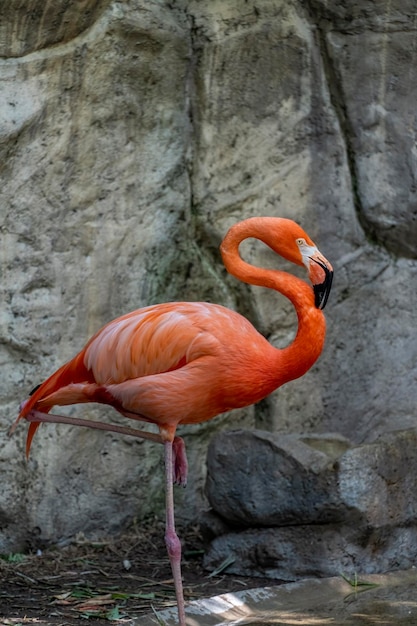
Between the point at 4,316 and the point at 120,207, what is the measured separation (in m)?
0.75

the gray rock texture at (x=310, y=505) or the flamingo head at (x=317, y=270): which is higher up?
the flamingo head at (x=317, y=270)

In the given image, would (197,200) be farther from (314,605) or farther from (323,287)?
(314,605)

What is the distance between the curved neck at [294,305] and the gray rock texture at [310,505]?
63 centimetres

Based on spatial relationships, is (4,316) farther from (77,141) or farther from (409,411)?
(409,411)

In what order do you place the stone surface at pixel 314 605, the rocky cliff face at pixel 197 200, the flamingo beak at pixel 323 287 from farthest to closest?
1. the rocky cliff face at pixel 197 200
2. the flamingo beak at pixel 323 287
3. the stone surface at pixel 314 605

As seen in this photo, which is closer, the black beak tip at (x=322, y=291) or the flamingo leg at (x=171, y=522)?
the flamingo leg at (x=171, y=522)

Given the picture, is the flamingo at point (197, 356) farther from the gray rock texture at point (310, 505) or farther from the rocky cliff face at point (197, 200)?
the rocky cliff face at point (197, 200)

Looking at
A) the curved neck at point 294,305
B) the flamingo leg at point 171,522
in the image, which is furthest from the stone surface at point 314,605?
the curved neck at point 294,305

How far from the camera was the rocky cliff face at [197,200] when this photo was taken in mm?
4434

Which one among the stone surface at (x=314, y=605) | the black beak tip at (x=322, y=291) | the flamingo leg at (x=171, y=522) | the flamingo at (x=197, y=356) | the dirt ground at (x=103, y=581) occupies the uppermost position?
the black beak tip at (x=322, y=291)

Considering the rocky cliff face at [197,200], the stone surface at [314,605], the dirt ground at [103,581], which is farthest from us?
the rocky cliff face at [197,200]

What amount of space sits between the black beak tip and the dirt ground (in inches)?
49.0

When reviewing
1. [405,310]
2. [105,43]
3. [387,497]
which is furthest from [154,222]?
[387,497]

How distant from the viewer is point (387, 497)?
411 cm
